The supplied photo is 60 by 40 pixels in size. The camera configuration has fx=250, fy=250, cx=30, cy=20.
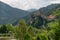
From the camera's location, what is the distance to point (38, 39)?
137 feet

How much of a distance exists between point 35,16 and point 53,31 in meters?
148

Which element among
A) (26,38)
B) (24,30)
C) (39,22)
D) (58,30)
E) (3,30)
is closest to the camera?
(58,30)

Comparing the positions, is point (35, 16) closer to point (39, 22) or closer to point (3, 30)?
point (39, 22)

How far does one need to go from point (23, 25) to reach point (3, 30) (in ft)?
156

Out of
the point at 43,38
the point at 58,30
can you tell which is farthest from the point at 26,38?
the point at 58,30

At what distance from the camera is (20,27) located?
54.7m

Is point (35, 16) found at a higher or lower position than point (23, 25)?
higher

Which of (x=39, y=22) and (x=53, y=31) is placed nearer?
(x=53, y=31)

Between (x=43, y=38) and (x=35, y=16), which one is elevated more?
(x=35, y=16)

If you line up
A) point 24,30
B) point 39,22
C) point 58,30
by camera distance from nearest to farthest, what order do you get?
point 58,30, point 24,30, point 39,22

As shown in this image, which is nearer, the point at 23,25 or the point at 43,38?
the point at 43,38

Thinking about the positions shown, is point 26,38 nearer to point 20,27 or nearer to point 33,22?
point 20,27

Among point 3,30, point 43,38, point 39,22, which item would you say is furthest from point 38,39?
point 39,22

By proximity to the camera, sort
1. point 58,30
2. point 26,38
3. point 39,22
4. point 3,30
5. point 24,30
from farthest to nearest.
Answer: point 39,22 → point 3,30 → point 24,30 → point 26,38 → point 58,30
